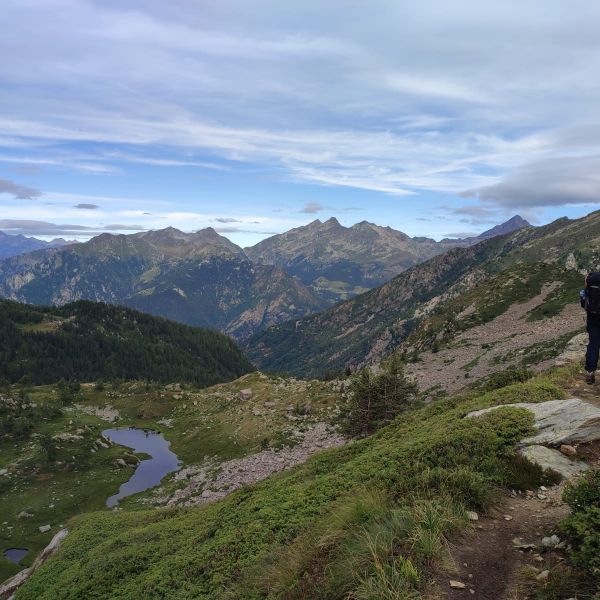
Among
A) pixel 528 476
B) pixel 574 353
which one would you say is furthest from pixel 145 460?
pixel 528 476

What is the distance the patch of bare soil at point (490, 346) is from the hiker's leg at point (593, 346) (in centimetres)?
3409


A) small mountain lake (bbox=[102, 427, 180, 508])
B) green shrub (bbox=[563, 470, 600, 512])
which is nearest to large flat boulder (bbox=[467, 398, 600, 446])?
green shrub (bbox=[563, 470, 600, 512])

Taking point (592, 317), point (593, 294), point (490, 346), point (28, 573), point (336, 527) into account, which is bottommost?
point (28, 573)

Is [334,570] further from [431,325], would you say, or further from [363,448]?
[431,325]

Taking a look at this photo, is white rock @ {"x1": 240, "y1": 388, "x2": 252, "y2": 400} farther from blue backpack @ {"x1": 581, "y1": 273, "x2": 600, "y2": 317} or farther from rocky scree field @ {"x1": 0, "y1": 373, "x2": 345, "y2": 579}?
blue backpack @ {"x1": 581, "y1": 273, "x2": 600, "y2": 317}

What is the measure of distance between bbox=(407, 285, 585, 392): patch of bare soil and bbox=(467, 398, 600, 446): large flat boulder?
39608mm

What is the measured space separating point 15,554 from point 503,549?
61.6 m

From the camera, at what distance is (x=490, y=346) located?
65.1m

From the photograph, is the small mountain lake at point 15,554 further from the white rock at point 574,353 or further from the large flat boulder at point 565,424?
the white rock at point 574,353

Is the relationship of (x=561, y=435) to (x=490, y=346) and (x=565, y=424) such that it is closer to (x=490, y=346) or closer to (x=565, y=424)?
(x=565, y=424)

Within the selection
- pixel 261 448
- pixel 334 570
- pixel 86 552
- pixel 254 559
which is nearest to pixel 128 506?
pixel 261 448

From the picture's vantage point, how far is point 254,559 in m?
12.8

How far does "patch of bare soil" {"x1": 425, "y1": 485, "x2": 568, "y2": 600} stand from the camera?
7.83m

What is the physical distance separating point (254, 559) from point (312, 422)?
54970 millimetres
